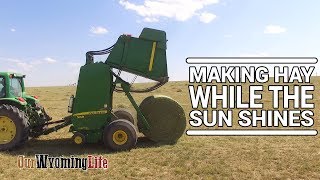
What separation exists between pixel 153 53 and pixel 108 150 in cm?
330

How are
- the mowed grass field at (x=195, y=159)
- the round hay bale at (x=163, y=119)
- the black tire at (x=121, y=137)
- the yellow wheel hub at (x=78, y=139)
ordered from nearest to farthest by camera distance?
the mowed grass field at (x=195, y=159), the black tire at (x=121, y=137), the yellow wheel hub at (x=78, y=139), the round hay bale at (x=163, y=119)

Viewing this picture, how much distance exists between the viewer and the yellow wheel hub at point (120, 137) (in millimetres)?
12484

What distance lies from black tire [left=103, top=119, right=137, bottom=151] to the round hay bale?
130 cm

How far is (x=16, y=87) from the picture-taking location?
1371 centimetres

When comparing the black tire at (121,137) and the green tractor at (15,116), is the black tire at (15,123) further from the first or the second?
the black tire at (121,137)

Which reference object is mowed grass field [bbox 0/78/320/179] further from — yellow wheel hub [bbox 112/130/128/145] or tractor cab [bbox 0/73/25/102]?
tractor cab [bbox 0/73/25/102]

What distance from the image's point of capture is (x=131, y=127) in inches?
496

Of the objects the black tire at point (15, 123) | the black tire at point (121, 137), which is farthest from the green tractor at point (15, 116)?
the black tire at point (121, 137)

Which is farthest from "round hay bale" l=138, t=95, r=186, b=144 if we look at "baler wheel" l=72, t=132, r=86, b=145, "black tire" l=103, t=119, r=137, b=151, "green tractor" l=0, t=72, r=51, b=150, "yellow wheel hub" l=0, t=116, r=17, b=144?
"yellow wheel hub" l=0, t=116, r=17, b=144

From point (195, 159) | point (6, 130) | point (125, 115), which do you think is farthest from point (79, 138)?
point (195, 159)

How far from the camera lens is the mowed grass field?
10077mm

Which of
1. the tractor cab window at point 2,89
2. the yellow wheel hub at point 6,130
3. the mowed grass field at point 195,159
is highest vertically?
the tractor cab window at point 2,89

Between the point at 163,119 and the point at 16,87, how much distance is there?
4958 mm

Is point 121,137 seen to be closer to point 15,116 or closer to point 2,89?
point 15,116
